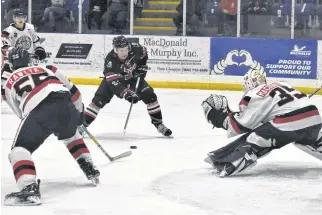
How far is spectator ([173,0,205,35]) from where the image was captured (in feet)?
34.1

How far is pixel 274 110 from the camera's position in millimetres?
4453

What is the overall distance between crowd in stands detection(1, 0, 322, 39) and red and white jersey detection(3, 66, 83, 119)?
21.1 feet

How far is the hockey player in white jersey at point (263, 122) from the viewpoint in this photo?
4.41m

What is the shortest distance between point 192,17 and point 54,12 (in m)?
2.03

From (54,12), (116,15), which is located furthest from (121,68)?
(54,12)

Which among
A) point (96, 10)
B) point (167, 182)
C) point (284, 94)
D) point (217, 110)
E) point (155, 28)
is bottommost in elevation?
point (167, 182)

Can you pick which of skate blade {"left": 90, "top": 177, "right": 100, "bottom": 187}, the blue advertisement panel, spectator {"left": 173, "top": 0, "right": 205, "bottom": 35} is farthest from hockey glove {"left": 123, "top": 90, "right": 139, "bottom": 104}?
spectator {"left": 173, "top": 0, "right": 205, "bottom": 35}

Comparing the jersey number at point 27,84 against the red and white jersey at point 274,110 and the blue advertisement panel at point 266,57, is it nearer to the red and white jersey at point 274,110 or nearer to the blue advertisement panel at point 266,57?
the red and white jersey at point 274,110

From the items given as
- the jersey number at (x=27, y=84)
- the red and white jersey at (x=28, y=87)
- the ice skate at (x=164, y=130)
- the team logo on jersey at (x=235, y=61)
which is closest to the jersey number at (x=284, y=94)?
the red and white jersey at (x=28, y=87)

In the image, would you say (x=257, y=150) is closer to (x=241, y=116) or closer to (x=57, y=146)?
(x=241, y=116)

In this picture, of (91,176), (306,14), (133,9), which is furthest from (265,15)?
(91,176)

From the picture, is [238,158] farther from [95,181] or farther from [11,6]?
[11,6]

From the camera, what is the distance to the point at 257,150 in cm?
448

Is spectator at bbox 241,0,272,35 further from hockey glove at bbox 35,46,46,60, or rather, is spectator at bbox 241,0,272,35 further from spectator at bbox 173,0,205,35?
hockey glove at bbox 35,46,46,60
